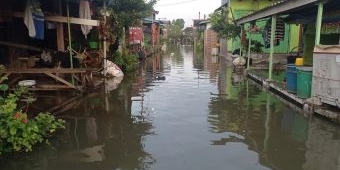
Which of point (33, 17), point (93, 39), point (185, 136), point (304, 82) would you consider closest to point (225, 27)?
point (93, 39)

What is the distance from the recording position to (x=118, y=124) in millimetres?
9336

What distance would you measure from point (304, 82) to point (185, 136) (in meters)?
4.93

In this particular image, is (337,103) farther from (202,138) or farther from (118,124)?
(118,124)

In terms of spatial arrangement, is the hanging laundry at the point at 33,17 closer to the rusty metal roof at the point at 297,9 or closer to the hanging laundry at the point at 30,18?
the hanging laundry at the point at 30,18

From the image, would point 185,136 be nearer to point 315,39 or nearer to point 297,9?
point 315,39

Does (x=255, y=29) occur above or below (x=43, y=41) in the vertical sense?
above

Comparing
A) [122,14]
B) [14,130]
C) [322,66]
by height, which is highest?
[122,14]

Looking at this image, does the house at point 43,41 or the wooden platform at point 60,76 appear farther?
the wooden platform at point 60,76

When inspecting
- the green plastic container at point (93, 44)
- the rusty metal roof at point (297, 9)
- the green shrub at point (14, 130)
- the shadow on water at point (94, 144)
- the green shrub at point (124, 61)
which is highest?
the rusty metal roof at point (297, 9)

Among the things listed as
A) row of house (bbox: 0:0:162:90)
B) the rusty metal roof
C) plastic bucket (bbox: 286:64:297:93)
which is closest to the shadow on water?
row of house (bbox: 0:0:162:90)

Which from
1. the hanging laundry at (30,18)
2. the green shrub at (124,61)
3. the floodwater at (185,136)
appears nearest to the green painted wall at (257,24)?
the green shrub at (124,61)

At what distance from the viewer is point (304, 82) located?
37.0 feet

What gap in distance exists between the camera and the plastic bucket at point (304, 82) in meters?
11.1

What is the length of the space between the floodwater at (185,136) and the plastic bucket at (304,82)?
637 mm
